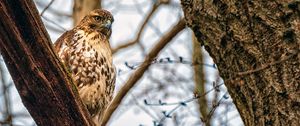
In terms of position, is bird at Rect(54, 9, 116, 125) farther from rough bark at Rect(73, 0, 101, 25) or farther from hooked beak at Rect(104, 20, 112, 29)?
rough bark at Rect(73, 0, 101, 25)

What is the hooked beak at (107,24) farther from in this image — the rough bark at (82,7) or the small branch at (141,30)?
the small branch at (141,30)

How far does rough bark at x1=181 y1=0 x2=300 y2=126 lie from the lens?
2.11 metres

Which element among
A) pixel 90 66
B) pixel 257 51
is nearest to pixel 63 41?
pixel 90 66

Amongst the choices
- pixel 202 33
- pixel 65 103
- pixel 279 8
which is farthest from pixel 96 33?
pixel 279 8

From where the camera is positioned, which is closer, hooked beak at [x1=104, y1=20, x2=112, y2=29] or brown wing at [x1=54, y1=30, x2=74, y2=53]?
brown wing at [x1=54, y1=30, x2=74, y2=53]

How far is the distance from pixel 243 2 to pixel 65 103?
107cm

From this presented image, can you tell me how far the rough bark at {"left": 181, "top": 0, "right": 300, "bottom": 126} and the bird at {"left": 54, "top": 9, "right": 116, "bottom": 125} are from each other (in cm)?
228

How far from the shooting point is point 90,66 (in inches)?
181

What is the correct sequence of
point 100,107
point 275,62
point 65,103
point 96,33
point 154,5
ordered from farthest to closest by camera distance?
1. point 154,5
2. point 96,33
3. point 100,107
4. point 65,103
5. point 275,62

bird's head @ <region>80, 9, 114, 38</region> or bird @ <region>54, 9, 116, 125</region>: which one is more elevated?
bird's head @ <region>80, 9, 114, 38</region>

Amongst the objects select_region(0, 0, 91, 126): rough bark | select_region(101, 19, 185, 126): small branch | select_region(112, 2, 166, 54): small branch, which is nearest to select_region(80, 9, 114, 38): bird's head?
select_region(101, 19, 185, 126): small branch

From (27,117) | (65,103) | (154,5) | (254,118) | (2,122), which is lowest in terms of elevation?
(254,118)

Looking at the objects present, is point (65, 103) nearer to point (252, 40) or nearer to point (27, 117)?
point (252, 40)

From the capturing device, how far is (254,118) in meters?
2.28
